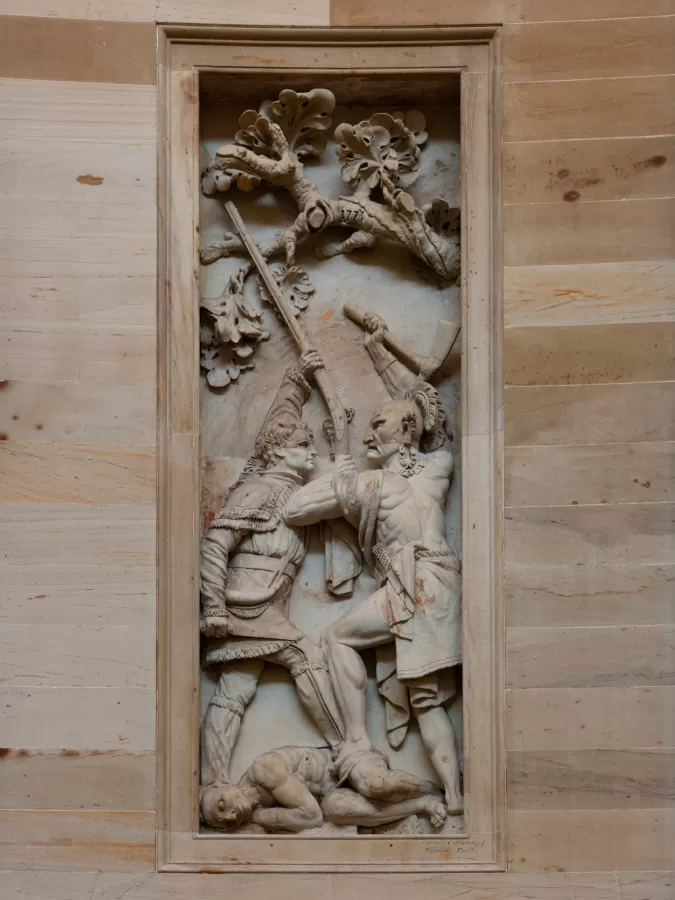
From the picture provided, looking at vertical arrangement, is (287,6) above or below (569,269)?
above

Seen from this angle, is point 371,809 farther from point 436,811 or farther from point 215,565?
point 215,565

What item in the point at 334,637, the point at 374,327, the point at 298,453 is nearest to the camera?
the point at 334,637

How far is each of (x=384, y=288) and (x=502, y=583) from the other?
137 centimetres

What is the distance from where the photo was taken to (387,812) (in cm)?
533

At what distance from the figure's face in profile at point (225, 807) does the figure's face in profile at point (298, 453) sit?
4.19 ft

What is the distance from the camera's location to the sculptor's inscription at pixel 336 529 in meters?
5.36

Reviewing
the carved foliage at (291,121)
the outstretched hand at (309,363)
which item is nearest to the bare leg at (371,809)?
the outstretched hand at (309,363)

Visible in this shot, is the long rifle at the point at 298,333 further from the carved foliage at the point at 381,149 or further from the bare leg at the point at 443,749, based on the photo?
the bare leg at the point at 443,749

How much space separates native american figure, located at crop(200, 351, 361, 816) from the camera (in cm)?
544

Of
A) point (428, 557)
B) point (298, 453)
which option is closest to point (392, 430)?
point (298, 453)

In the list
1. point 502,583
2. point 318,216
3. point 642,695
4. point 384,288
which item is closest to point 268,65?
point 318,216

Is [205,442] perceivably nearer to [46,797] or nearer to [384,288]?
[384,288]

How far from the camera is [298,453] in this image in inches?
220

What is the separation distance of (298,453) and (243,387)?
405 millimetres
